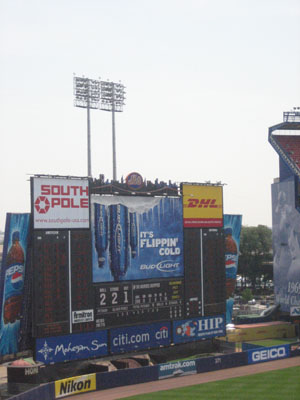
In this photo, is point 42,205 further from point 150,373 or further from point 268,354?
point 268,354

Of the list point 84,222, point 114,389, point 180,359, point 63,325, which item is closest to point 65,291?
point 63,325

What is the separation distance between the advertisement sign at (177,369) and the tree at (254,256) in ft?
156

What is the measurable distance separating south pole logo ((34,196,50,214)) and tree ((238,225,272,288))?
54121mm

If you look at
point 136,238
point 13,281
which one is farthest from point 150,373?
point 13,281

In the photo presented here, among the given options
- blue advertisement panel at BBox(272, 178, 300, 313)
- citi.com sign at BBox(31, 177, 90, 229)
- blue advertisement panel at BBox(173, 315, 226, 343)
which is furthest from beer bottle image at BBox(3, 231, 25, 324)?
blue advertisement panel at BBox(272, 178, 300, 313)

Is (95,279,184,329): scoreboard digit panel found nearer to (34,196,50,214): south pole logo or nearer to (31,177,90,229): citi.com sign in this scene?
(31,177,90,229): citi.com sign

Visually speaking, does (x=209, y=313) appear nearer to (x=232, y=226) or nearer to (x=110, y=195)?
(x=232, y=226)

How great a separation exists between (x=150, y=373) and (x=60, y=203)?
38.4 feet

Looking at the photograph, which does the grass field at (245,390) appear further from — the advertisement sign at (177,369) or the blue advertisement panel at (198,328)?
the blue advertisement panel at (198,328)

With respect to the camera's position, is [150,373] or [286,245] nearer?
[150,373]

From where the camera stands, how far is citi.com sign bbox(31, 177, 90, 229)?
33156 millimetres

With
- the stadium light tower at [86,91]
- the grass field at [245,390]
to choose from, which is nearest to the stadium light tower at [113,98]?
the stadium light tower at [86,91]

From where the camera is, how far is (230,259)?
43156 mm

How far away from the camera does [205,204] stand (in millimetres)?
40562
